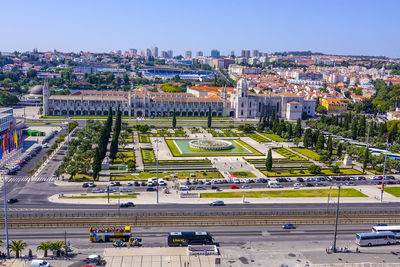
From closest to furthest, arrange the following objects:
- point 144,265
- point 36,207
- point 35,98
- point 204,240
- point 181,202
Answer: point 144,265 < point 204,240 < point 36,207 < point 181,202 < point 35,98

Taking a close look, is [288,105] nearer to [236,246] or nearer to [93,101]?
[93,101]

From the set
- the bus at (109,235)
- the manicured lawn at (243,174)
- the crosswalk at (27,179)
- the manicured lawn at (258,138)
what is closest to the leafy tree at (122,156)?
the crosswalk at (27,179)

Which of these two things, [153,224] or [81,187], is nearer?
[153,224]

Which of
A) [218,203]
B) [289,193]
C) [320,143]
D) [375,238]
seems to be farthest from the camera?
[320,143]

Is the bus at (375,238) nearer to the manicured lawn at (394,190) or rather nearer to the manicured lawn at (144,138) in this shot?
the manicured lawn at (394,190)

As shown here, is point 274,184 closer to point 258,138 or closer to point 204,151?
point 204,151

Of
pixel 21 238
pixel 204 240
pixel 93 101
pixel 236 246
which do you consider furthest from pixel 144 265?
pixel 93 101

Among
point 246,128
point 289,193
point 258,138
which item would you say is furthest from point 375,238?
point 246,128
